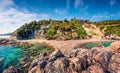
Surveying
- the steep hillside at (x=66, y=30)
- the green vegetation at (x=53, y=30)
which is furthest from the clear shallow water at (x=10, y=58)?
the green vegetation at (x=53, y=30)

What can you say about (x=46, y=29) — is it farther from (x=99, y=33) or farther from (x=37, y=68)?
(x=37, y=68)

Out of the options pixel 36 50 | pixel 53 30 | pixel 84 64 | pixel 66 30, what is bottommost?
pixel 36 50

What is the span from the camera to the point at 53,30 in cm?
11306

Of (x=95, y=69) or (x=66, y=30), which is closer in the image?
(x=95, y=69)

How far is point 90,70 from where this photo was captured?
27375 millimetres

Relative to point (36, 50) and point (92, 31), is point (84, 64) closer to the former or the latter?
point (36, 50)

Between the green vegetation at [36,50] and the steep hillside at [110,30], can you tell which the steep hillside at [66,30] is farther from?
the green vegetation at [36,50]

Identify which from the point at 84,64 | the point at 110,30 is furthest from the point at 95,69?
the point at 110,30

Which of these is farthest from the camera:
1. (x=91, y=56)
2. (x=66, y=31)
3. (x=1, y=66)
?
(x=66, y=31)

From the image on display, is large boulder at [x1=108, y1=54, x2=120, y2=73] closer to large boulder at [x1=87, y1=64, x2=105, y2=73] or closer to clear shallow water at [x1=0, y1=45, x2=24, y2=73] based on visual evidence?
large boulder at [x1=87, y1=64, x2=105, y2=73]

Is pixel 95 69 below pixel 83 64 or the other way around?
below

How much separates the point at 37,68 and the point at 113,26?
9871cm

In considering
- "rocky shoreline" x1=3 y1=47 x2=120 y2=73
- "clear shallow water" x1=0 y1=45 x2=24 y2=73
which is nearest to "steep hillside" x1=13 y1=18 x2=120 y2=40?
"clear shallow water" x1=0 y1=45 x2=24 y2=73

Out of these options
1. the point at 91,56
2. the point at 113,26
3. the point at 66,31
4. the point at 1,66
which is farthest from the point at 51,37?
the point at 91,56
